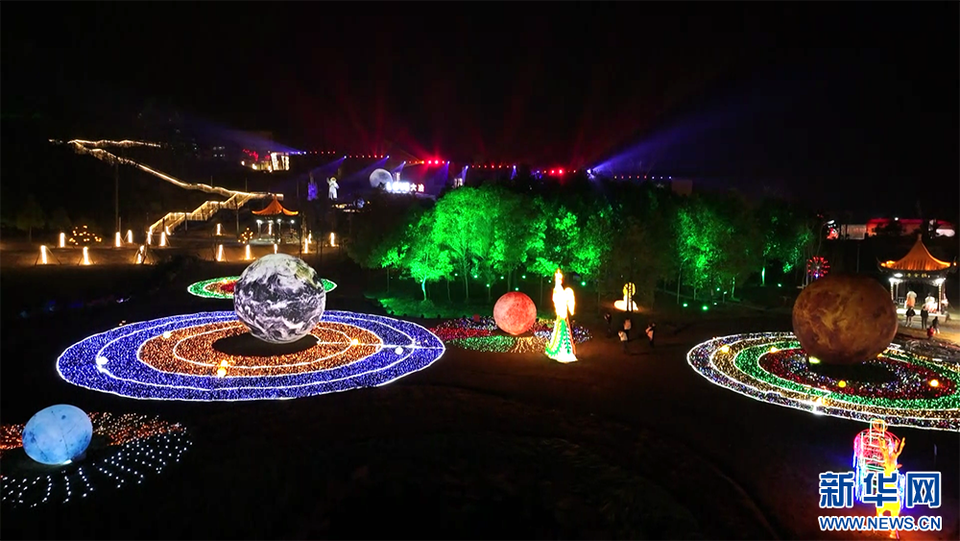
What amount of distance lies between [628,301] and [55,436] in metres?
27.6

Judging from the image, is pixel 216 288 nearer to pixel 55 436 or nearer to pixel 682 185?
pixel 55 436

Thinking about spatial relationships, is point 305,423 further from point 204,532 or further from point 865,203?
point 865,203

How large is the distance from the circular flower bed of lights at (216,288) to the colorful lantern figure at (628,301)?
668 inches

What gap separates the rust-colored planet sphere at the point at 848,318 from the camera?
870 inches

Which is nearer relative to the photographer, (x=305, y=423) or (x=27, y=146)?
(x=305, y=423)

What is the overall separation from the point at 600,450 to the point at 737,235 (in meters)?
28.2

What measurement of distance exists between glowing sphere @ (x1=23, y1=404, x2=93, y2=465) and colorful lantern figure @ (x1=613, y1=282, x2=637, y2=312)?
2680 centimetres

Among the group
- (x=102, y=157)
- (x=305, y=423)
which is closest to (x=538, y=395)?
(x=305, y=423)

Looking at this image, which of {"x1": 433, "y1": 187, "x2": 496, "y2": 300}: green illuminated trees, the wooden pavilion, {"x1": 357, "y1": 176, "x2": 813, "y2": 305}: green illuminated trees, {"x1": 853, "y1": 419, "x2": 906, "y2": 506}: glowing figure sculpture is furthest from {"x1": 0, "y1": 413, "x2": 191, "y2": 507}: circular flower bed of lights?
the wooden pavilion

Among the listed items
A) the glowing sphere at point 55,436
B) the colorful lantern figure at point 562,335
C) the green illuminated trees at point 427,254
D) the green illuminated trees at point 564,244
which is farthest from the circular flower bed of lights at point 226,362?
the green illuminated trees at point 564,244

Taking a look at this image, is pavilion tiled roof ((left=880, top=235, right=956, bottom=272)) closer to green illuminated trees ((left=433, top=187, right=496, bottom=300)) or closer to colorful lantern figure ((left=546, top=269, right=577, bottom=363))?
green illuminated trees ((left=433, top=187, right=496, bottom=300))

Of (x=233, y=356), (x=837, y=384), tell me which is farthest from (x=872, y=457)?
(x=233, y=356)

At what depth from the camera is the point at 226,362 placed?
23797 mm

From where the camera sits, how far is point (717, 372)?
78.0 feet
